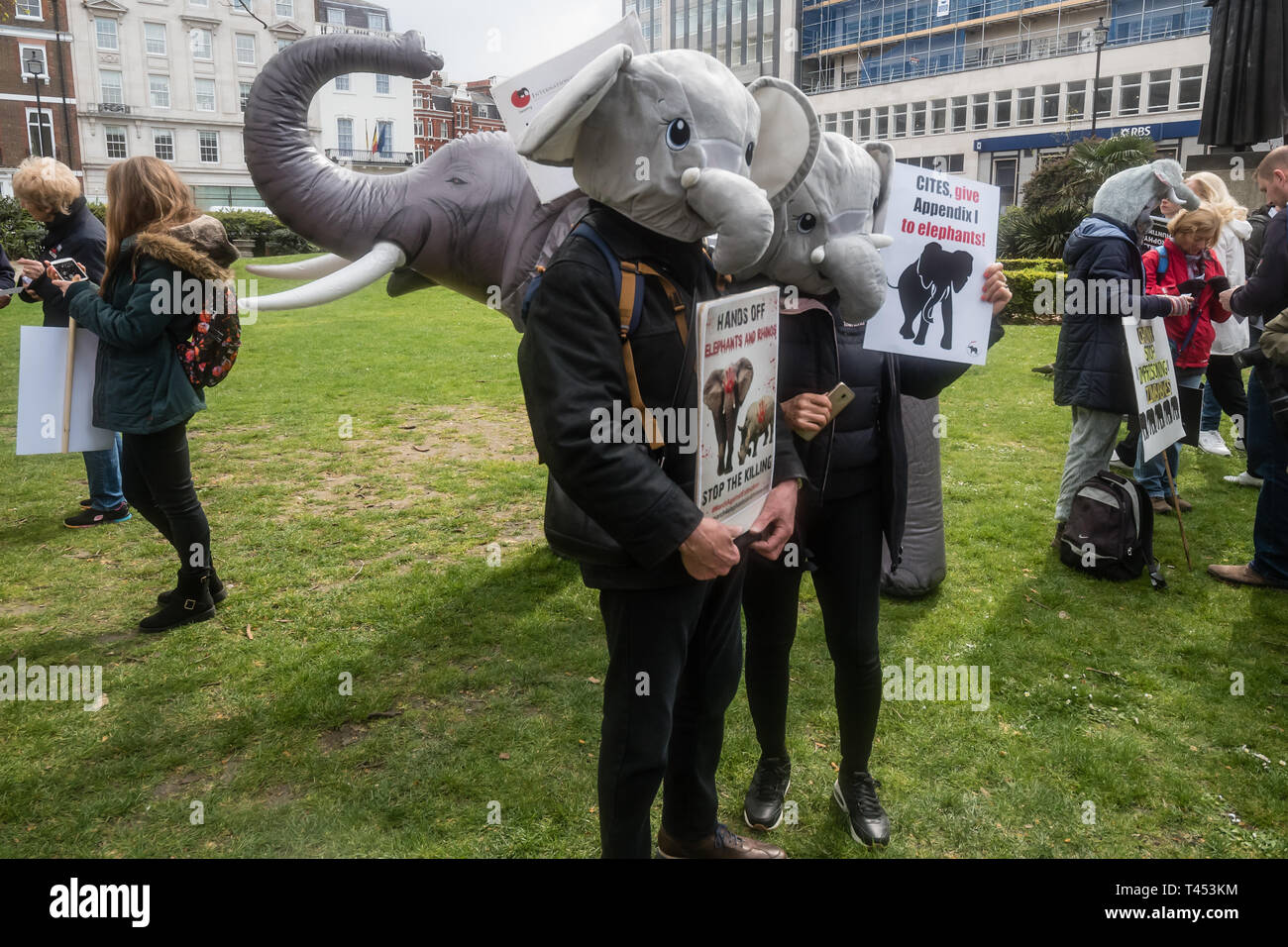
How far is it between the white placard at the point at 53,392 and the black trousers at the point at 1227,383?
26.4 feet

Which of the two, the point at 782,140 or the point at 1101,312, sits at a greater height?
the point at 782,140

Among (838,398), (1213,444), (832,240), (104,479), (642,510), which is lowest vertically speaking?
(1213,444)

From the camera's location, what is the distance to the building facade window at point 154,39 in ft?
186

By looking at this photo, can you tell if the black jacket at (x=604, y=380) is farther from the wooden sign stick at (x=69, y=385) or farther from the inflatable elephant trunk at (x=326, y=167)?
the wooden sign stick at (x=69, y=385)

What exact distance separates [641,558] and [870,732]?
1.57 m

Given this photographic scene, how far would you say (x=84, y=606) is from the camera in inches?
207

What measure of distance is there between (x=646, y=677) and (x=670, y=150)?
130cm

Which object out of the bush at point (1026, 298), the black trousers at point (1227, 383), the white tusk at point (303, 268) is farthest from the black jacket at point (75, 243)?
the bush at point (1026, 298)

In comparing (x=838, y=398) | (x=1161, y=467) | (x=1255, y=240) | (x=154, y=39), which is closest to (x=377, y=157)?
(x=154, y=39)

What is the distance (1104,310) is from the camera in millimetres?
5512

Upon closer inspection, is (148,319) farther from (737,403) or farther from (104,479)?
(737,403)

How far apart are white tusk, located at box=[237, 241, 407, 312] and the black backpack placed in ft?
14.1
